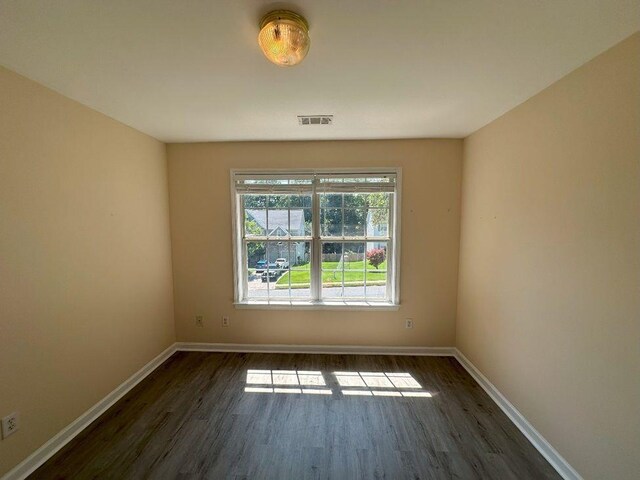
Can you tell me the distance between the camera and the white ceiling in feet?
3.58

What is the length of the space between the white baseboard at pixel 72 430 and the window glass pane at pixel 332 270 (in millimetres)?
2015

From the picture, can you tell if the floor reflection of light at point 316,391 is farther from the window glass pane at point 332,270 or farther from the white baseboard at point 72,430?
the white baseboard at point 72,430

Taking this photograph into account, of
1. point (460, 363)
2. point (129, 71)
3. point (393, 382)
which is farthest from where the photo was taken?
point (460, 363)

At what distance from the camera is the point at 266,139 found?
2854 millimetres

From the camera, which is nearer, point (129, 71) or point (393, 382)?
point (129, 71)

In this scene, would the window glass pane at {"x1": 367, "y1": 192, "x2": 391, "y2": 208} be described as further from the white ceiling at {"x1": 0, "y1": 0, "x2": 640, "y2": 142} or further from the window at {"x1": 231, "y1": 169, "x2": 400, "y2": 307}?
the white ceiling at {"x1": 0, "y1": 0, "x2": 640, "y2": 142}

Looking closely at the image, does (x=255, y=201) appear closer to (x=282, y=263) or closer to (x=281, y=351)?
(x=282, y=263)

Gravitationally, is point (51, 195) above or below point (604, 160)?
below

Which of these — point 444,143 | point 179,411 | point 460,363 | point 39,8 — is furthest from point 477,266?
point 39,8

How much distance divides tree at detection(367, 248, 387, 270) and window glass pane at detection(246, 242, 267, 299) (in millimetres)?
1249

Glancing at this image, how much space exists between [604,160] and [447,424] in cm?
200

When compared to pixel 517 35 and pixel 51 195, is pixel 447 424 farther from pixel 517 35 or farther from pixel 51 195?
pixel 51 195

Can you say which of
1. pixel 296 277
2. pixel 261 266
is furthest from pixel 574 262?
pixel 261 266

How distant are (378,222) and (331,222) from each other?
55cm
